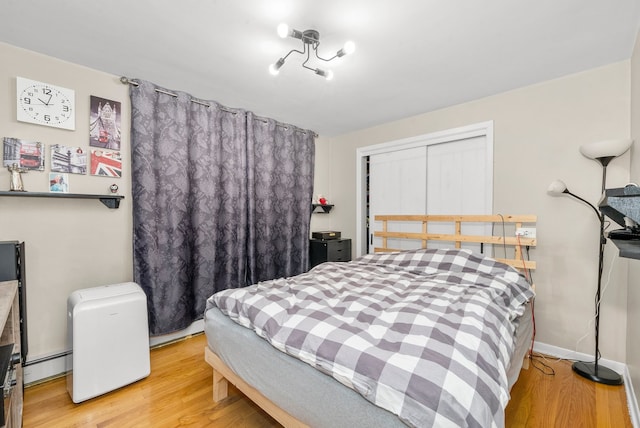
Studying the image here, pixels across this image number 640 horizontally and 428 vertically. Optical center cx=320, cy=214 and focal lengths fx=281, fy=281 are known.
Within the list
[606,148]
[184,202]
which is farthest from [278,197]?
[606,148]

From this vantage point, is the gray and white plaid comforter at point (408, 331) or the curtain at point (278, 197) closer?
the gray and white plaid comforter at point (408, 331)

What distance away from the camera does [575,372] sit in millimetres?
2180

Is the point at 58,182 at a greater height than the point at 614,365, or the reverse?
the point at 58,182

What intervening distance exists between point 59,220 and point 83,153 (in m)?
0.55

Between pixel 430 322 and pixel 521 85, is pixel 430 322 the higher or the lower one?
the lower one

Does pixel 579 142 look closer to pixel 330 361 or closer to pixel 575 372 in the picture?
pixel 575 372

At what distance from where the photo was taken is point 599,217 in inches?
86.8

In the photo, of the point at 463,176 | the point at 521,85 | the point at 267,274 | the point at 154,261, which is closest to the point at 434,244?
the point at 463,176

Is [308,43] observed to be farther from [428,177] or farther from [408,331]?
[428,177]

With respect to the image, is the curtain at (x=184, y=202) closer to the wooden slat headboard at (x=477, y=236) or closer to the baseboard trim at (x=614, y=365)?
the wooden slat headboard at (x=477, y=236)

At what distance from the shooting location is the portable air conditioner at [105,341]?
1.83 metres

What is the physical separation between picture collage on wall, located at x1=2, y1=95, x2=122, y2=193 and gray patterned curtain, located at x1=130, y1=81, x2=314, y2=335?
6.1 inches

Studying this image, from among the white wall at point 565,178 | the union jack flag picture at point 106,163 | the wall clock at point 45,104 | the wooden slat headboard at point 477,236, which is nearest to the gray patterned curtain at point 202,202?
the union jack flag picture at point 106,163

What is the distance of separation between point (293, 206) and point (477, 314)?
255 centimetres
